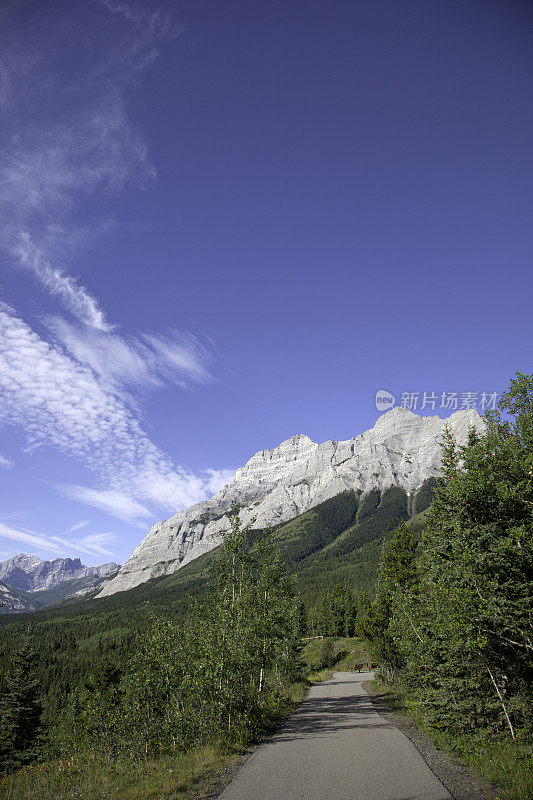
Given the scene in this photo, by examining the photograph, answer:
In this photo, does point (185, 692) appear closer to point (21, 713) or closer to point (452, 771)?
point (452, 771)

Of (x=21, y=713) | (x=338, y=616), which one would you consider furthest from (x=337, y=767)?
(x=338, y=616)

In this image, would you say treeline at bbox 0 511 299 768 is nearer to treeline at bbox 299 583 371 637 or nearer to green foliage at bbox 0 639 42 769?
green foliage at bbox 0 639 42 769

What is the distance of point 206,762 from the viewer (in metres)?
12.4

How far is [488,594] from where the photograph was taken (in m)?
12.9

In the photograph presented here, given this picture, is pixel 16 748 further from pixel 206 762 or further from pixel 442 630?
pixel 442 630

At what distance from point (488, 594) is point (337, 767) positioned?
23.0 feet

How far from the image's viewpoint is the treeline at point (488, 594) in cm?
1285

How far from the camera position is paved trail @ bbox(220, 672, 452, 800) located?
955 centimetres

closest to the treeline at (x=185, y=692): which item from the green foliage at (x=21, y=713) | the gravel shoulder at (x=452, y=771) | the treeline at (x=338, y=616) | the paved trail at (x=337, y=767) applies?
the paved trail at (x=337, y=767)

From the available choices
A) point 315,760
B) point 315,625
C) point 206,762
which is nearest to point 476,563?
point 315,760

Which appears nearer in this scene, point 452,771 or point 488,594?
point 452,771

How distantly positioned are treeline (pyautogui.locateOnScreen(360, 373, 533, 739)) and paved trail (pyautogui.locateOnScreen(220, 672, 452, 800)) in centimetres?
274

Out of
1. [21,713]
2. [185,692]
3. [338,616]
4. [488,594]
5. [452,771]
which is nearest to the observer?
[452,771]

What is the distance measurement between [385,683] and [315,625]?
78370 millimetres
